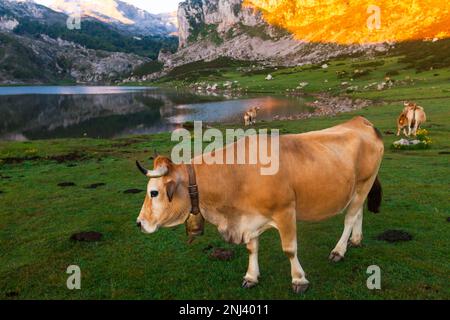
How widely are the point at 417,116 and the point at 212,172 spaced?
27707mm

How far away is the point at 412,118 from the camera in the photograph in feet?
103

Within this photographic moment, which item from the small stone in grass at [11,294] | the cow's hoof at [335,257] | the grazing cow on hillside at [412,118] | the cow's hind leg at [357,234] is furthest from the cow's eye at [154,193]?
the grazing cow on hillside at [412,118]

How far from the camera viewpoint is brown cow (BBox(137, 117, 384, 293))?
326 inches

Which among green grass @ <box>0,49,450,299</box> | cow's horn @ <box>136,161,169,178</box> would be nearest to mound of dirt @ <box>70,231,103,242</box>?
green grass @ <box>0,49,450,299</box>

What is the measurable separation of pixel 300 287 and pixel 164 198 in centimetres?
402

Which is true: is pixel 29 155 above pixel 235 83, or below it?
below

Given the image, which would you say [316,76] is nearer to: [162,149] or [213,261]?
[162,149]

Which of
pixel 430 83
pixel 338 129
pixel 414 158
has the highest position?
pixel 430 83

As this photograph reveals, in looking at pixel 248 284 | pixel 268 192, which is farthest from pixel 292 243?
pixel 248 284

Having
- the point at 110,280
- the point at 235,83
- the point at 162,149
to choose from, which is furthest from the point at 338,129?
the point at 235,83

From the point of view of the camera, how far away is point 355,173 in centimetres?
1033

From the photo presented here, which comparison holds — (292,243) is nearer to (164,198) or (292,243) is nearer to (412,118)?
(164,198)

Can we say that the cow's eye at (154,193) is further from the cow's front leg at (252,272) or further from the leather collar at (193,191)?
the cow's front leg at (252,272)

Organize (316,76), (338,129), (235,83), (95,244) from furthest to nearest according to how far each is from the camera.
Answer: (235,83), (316,76), (95,244), (338,129)
